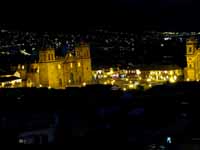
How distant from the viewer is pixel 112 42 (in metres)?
35.6

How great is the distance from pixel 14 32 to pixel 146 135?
79.0 feet

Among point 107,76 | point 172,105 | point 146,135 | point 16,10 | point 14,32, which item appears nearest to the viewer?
point 146,135

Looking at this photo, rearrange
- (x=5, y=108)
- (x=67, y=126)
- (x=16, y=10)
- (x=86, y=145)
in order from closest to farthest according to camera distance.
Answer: (x=86, y=145) → (x=67, y=126) → (x=5, y=108) → (x=16, y=10)

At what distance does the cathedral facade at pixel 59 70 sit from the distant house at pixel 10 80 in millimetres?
349

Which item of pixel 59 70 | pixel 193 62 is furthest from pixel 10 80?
pixel 193 62

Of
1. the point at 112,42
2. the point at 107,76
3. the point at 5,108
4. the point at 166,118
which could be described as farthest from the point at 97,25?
the point at 166,118

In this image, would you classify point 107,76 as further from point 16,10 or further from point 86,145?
point 86,145

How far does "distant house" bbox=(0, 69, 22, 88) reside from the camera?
20.4 m

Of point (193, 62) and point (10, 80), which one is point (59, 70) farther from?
point (193, 62)

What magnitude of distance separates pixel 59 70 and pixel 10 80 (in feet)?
8.54

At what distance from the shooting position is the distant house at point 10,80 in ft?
67.0

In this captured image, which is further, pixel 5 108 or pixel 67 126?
pixel 5 108

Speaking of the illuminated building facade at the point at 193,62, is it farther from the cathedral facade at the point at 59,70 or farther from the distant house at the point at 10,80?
the distant house at the point at 10,80

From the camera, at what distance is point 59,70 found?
74.4ft
